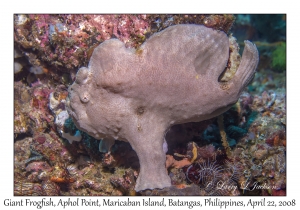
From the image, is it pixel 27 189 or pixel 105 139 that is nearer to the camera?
pixel 105 139

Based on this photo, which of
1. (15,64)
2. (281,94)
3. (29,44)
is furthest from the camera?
(281,94)

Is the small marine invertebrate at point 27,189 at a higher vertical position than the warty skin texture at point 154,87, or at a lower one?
lower

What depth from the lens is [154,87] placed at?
2.90m

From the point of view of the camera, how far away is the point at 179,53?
2859 millimetres

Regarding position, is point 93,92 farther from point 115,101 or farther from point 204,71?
point 204,71

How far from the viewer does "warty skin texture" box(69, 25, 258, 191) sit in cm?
283

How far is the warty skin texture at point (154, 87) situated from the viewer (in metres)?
2.83

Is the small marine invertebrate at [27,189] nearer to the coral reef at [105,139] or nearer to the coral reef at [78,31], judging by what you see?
the coral reef at [105,139]

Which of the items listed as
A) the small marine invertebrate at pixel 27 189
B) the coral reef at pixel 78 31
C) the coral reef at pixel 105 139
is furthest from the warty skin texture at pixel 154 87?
the small marine invertebrate at pixel 27 189

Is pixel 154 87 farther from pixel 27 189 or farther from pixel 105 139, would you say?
pixel 27 189

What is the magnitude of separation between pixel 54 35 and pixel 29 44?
119cm

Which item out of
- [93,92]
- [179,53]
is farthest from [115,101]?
[179,53]

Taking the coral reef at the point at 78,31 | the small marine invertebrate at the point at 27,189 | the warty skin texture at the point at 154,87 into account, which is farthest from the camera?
the small marine invertebrate at the point at 27,189

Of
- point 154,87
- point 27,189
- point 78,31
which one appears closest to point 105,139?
point 154,87
